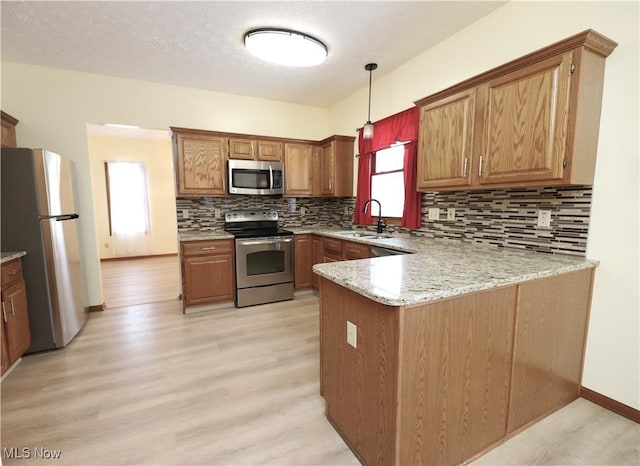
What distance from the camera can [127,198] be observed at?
615 centimetres

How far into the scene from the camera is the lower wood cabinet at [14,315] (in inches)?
79.8

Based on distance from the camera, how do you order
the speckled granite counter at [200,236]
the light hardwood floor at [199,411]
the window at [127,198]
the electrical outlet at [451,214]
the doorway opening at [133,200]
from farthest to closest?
1. the window at [127,198]
2. the doorway opening at [133,200]
3. the speckled granite counter at [200,236]
4. the electrical outlet at [451,214]
5. the light hardwood floor at [199,411]

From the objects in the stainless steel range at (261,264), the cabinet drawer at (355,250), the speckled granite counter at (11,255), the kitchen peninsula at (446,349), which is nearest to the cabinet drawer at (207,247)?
the stainless steel range at (261,264)

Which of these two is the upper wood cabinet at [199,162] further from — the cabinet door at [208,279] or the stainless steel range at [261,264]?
the cabinet door at [208,279]

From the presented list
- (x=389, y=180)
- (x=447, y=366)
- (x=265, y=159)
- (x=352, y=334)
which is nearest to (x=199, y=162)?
(x=265, y=159)

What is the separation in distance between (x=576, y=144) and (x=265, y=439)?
2286 mm

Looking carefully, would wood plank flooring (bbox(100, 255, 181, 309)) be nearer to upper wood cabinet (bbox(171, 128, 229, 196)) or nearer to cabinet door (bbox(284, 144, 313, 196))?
upper wood cabinet (bbox(171, 128, 229, 196))

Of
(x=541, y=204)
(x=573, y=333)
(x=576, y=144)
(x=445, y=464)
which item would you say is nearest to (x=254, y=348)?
(x=445, y=464)

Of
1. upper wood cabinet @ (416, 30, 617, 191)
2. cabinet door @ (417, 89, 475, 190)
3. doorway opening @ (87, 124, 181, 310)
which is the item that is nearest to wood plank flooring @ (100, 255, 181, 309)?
doorway opening @ (87, 124, 181, 310)

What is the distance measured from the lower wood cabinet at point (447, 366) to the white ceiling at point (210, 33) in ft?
6.62

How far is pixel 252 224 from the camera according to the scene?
4035 mm

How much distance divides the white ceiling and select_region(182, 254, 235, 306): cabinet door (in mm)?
2044

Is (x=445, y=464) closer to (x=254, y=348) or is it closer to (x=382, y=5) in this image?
(x=254, y=348)

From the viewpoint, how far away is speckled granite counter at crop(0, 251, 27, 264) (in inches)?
80.1
